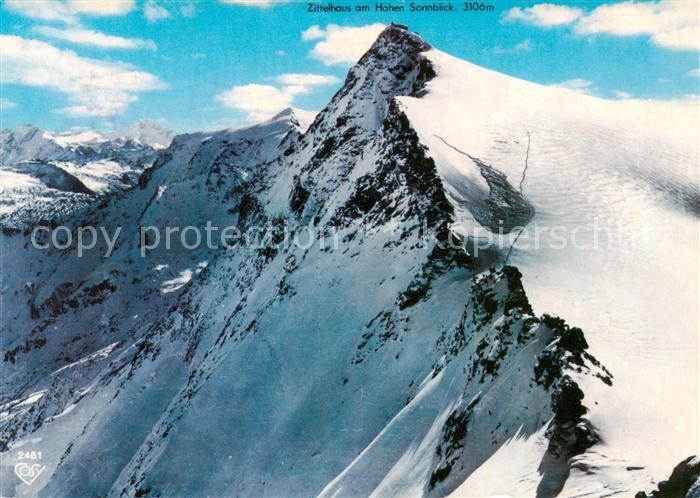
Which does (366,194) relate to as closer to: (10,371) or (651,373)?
(651,373)

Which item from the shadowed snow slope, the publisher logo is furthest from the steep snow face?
the publisher logo

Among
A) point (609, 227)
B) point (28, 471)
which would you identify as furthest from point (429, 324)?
point (28, 471)

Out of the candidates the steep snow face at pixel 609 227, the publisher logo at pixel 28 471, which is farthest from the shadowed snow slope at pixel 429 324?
the publisher logo at pixel 28 471

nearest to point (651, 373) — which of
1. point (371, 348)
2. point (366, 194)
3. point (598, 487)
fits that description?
point (598, 487)

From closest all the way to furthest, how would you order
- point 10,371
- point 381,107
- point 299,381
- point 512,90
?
1. point 299,381
2. point 512,90
3. point 381,107
4. point 10,371

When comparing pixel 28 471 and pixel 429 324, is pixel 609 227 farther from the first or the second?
pixel 28 471

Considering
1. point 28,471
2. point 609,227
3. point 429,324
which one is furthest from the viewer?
point 28,471

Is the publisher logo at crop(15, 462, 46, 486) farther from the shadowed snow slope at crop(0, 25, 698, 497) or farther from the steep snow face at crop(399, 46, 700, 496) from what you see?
the steep snow face at crop(399, 46, 700, 496)

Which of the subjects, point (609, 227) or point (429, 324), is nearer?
point (609, 227)
